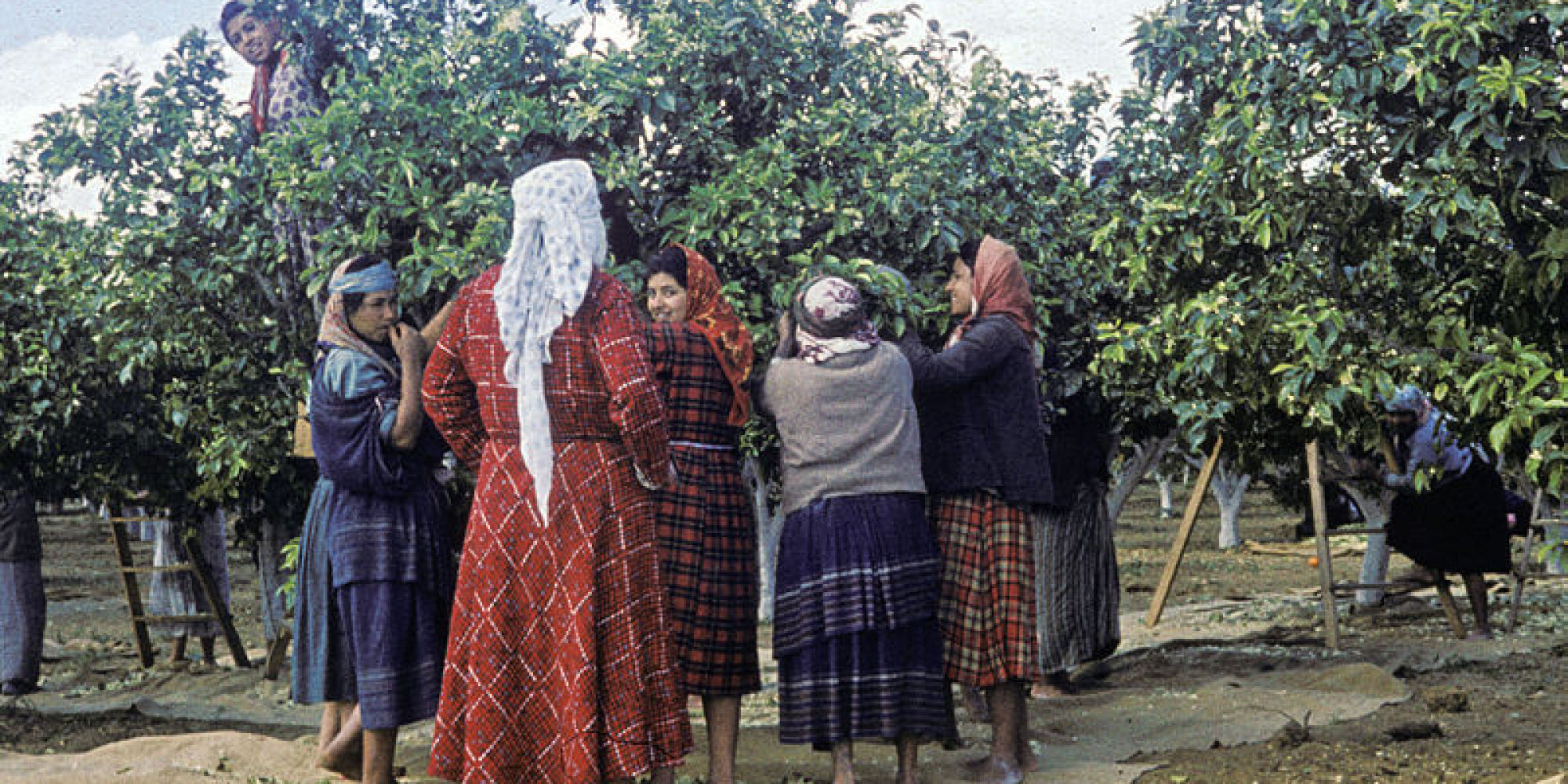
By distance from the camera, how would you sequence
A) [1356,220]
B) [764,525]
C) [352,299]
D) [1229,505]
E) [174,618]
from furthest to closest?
[1229,505]
[764,525]
[174,618]
[1356,220]
[352,299]

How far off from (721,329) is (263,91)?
3.95 meters

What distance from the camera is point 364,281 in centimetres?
463

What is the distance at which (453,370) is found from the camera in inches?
165

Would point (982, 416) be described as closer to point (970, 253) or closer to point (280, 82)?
point (970, 253)

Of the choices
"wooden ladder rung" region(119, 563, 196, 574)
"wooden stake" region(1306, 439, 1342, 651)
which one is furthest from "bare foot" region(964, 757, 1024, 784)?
"wooden ladder rung" region(119, 563, 196, 574)

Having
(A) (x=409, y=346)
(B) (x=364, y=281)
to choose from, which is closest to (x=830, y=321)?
(A) (x=409, y=346)

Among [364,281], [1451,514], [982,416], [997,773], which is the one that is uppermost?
[364,281]

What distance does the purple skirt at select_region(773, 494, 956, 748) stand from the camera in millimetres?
4469

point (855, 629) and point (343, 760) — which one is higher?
point (855, 629)

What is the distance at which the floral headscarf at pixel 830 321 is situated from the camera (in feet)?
14.9

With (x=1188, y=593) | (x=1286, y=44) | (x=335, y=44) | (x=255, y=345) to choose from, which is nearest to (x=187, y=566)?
(x=255, y=345)

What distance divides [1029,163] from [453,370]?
4.43 m

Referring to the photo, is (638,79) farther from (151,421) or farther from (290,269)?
(151,421)

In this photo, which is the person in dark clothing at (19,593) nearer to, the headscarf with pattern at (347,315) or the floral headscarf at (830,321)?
the headscarf with pattern at (347,315)
